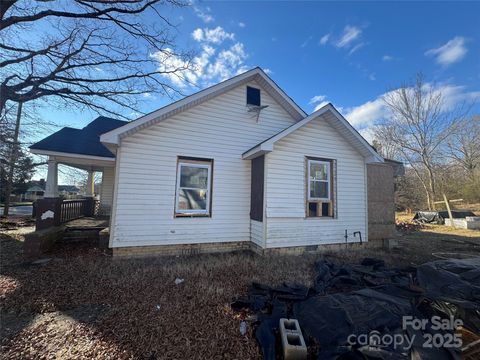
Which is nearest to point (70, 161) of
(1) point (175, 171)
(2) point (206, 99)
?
(1) point (175, 171)

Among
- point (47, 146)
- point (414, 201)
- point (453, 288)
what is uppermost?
point (47, 146)

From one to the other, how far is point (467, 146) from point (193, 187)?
32.8 meters

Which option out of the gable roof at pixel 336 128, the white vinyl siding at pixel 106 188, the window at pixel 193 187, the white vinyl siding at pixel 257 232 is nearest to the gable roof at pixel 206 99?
the gable roof at pixel 336 128

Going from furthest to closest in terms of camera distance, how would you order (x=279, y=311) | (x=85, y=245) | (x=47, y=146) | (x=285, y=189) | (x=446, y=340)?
(x=47, y=146) → (x=85, y=245) → (x=285, y=189) → (x=279, y=311) → (x=446, y=340)

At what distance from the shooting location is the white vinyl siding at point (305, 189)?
261 inches

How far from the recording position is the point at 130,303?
354 centimetres

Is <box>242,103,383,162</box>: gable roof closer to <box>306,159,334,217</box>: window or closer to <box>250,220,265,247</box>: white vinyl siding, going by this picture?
<box>306,159,334,217</box>: window

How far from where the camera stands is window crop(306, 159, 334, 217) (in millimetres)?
7305

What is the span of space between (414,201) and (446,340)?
26.7 meters

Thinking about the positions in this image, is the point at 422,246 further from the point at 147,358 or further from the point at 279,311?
the point at 147,358

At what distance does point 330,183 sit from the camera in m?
7.56

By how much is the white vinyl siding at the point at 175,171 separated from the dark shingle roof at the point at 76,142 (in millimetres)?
4459

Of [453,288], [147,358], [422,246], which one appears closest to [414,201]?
[422,246]

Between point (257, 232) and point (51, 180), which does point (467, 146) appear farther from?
point (51, 180)
